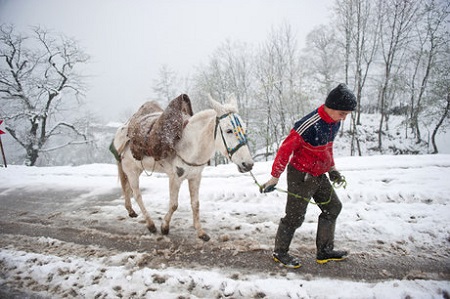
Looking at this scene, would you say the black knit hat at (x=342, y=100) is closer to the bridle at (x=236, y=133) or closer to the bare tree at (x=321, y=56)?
the bridle at (x=236, y=133)

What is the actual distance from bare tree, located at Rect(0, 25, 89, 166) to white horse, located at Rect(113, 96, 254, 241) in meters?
18.4

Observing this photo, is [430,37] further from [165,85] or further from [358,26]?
[165,85]

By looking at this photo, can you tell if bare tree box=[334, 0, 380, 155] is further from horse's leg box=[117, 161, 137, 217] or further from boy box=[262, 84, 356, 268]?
horse's leg box=[117, 161, 137, 217]

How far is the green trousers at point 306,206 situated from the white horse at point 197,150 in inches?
22.9

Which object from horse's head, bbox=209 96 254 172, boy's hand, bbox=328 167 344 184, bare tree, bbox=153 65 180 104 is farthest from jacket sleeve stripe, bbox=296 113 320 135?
bare tree, bbox=153 65 180 104

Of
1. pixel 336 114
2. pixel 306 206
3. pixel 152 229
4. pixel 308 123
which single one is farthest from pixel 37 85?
pixel 336 114

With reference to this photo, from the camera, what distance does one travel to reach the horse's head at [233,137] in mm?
2701

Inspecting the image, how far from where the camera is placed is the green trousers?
8.36 ft

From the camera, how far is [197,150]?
3309 mm

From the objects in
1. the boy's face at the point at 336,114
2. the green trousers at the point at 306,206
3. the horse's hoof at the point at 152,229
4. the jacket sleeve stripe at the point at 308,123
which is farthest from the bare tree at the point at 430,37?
the horse's hoof at the point at 152,229

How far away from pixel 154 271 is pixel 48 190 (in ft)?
22.7

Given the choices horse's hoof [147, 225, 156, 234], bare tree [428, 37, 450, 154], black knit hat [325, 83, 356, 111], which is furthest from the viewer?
bare tree [428, 37, 450, 154]

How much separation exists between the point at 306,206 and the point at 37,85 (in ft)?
75.1

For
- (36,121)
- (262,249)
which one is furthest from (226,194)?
(36,121)
